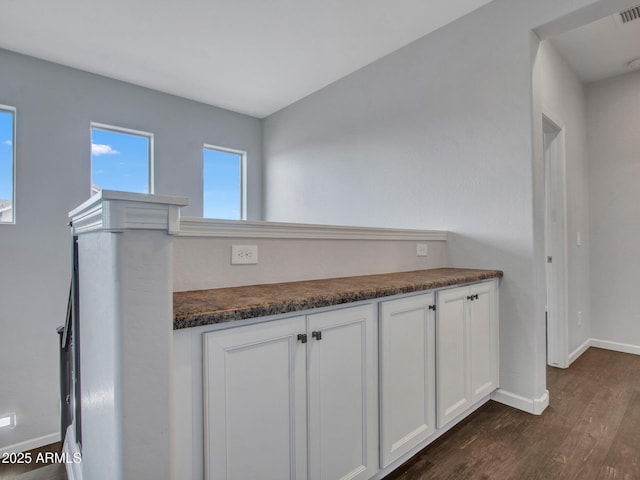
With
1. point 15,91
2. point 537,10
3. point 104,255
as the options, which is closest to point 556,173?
point 537,10

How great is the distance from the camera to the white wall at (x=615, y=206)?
3.19 meters

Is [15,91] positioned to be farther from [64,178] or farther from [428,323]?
[428,323]

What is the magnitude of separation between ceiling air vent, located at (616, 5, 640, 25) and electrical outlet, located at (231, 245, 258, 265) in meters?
3.08

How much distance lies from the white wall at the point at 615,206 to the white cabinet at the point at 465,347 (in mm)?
1932

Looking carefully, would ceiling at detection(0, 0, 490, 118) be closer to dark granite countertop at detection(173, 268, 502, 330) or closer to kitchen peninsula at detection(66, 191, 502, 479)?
kitchen peninsula at detection(66, 191, 502, 479)

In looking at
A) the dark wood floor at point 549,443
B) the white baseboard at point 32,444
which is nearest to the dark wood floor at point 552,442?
the dark wood floor at point 549,443

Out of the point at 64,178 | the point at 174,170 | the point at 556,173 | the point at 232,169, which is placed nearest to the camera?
the point at 556,173

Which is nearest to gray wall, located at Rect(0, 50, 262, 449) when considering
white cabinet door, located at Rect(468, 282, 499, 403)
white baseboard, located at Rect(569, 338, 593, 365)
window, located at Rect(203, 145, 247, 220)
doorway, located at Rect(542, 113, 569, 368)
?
window, located at Rect(203, 145, 247, 220)

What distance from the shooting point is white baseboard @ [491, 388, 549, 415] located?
2187 millimetres

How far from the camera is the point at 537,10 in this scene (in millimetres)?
2191

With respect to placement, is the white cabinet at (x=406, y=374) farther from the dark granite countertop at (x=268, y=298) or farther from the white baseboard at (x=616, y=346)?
the white baseboard at (x=616, y=346)

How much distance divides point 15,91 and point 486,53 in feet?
13.0

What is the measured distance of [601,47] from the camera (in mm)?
2828

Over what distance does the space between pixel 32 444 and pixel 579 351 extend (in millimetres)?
4998
